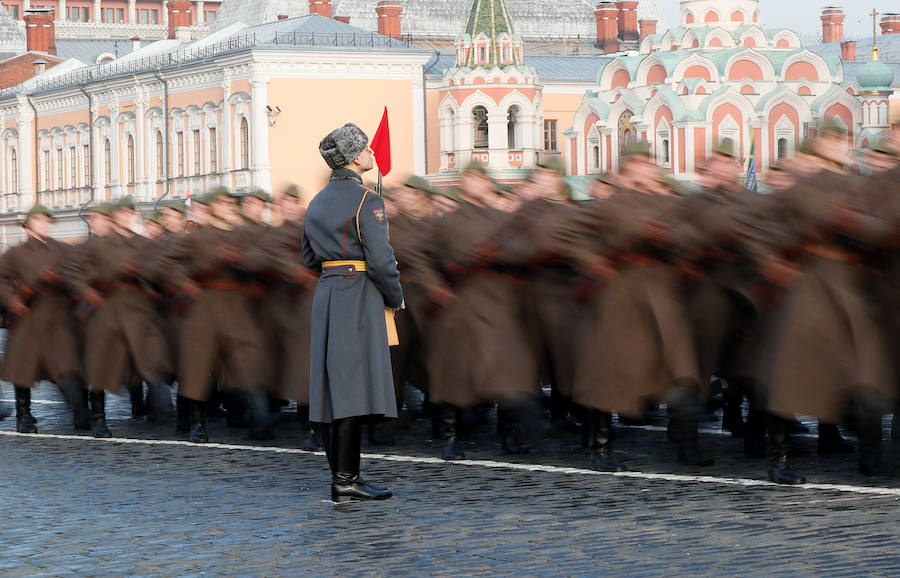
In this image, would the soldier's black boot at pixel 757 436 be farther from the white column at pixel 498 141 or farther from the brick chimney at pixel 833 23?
the brick chimney at pixel 833 23

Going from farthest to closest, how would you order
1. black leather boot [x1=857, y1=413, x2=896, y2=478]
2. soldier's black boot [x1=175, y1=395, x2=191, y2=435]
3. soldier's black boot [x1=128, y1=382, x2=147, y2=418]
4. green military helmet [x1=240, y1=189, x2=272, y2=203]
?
soldier's black boot [x1=128, y1=382, x2=147, y2=418], soldier's black boot [x1=175, y1=395, x2=191, y2=435], green military helmet [x1=240, y1=189, x2=272, y2=203], black leather boot [x1=857, y1=413, x2=896, y2=478]

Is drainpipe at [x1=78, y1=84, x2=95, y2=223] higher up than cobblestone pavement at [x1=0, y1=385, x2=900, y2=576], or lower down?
higher up

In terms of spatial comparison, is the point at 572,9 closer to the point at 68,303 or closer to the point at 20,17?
the point at 20,17

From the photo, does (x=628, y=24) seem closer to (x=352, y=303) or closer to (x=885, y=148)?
(x=885, y=148)

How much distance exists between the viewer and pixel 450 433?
1011 centimetres

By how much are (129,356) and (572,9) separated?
76.4 m

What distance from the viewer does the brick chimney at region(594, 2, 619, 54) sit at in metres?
77.5

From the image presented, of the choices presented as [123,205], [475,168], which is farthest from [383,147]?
[475,168]

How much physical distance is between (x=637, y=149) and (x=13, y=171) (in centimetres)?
5897

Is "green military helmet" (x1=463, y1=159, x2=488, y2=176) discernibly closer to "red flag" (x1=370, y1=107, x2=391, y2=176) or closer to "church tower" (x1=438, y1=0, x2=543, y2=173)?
"red flag" (x1=370, y1=107, x2=391, y2=176)

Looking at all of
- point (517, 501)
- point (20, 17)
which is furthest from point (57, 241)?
point (20, 17)

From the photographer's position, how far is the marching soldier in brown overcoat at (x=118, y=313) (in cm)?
1168

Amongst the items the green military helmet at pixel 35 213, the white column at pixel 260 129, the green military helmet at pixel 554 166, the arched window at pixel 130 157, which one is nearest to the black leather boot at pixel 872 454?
the green military helmet at pixel 554 166

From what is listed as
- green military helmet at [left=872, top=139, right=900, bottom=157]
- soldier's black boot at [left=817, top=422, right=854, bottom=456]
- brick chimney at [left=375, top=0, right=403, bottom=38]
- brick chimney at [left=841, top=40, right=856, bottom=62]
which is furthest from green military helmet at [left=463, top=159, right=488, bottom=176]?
brick chimney at [left=841, top=40, right=856, bottom=62]
